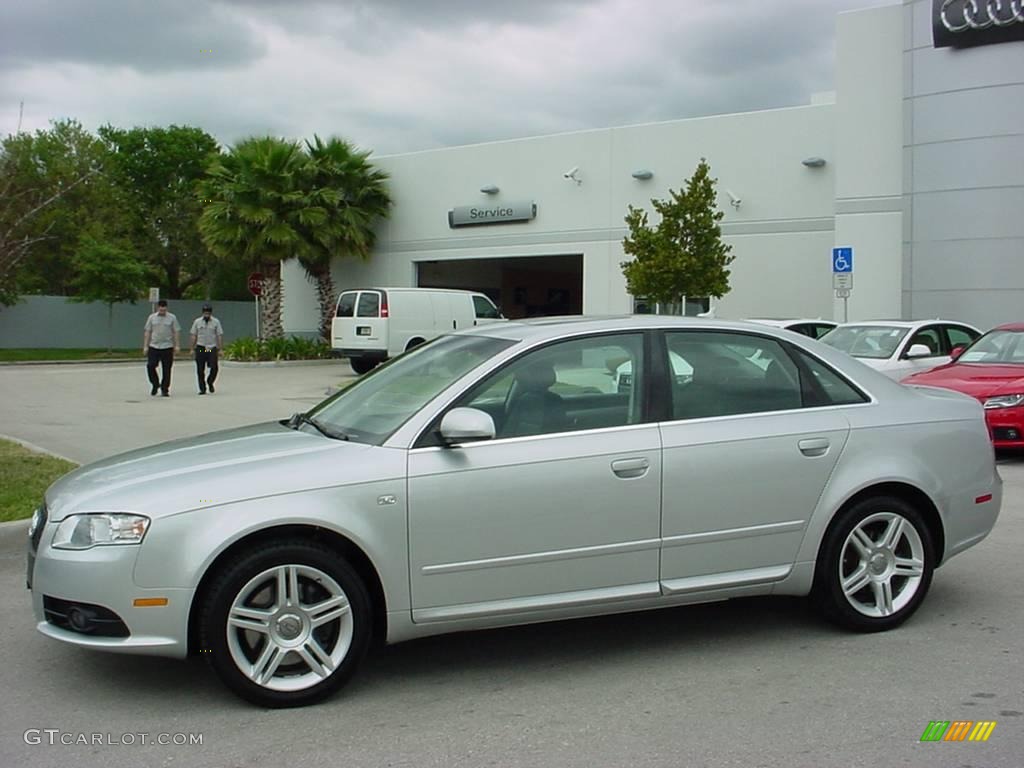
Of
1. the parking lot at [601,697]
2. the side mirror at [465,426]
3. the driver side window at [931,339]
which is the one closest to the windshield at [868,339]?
the driver side window at [931,339]

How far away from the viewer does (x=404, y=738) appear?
409 centimetres

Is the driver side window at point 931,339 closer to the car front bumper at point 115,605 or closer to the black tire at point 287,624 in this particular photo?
the black tire at point 287,624

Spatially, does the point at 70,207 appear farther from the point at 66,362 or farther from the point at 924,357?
the point at 924,357

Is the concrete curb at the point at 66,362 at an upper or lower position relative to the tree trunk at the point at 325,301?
lower

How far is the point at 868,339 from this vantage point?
1512cm

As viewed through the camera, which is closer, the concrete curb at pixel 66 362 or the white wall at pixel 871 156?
the white wall at pixel 871 156

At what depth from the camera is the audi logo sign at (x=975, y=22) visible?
2188 cm

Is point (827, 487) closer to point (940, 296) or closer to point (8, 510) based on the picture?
point (8, 510)

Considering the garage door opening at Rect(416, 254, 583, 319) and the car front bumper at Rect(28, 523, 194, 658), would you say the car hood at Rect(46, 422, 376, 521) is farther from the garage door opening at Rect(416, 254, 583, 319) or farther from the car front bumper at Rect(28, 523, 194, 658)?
the garage door opening at Rect(416, 254, 583, 319)

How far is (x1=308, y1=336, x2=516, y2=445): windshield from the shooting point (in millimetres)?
4887

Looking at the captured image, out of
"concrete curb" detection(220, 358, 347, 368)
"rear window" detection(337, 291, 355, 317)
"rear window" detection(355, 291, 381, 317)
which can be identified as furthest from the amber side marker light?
"concrete curb" detection(220, 358, 347, 368)

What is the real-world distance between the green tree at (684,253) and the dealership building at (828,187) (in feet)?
11.5

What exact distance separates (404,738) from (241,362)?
2790cm

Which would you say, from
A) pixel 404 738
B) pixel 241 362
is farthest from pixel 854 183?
pixel 404 738
